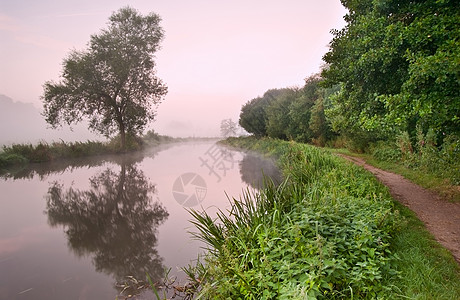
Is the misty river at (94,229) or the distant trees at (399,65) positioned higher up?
the distant trees at (399,65)

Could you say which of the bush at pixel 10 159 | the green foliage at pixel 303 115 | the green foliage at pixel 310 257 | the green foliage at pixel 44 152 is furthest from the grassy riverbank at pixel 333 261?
the green foliage at pixel 303 115

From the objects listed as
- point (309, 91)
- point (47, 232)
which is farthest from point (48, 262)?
point (309, 91)

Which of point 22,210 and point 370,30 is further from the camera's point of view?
point 22,210

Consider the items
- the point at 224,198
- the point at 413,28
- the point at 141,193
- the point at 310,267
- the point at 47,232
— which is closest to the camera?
the point at 310,267

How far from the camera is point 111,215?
7.40m

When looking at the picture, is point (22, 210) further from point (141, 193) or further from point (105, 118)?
point (105, 118)

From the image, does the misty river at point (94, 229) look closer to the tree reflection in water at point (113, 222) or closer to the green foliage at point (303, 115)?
the tree reflection in water at point (113, 222)

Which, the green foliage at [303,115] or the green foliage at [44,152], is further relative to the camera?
the green foliage at [303,115]

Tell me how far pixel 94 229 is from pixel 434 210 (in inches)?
344

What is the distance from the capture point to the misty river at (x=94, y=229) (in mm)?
4219

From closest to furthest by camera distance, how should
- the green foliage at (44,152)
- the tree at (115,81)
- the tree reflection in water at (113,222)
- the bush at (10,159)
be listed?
1. the tree reflection in water at (113,222)
2. the bush at (10,159)
3. the green foliage at (44,152)
4. the tree at (115,81)

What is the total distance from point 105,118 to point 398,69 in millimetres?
22536

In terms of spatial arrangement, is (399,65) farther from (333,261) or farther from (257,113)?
(257,113)

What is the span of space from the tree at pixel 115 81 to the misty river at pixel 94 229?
9932 mm
